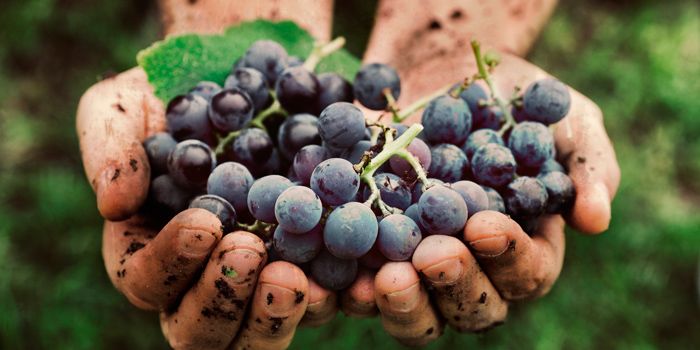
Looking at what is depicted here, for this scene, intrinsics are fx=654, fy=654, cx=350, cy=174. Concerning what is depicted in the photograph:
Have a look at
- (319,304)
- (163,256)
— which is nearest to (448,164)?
(319,304)

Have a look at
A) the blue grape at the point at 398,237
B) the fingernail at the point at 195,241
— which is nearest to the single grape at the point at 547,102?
the blue grape at the point at 398,237

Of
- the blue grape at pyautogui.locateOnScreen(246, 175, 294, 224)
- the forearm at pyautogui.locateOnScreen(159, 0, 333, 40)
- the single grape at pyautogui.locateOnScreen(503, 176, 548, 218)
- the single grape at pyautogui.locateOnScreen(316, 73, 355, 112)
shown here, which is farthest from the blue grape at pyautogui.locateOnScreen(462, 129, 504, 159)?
the forearm at pyautogui.locateOnScreen(159, 0, 333, 40)

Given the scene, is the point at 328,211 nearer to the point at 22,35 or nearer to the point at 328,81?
the point at 328,81

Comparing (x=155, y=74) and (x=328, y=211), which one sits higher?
(x=155, y=74)

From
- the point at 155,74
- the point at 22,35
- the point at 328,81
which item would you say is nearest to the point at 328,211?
the point at 328,81

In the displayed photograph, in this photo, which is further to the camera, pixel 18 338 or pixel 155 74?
pixel 18 338

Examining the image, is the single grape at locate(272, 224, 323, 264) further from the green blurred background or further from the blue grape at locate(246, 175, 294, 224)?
the green blurred background
